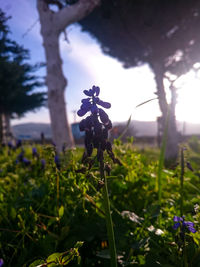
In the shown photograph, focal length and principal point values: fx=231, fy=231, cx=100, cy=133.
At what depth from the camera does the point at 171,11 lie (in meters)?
12.7

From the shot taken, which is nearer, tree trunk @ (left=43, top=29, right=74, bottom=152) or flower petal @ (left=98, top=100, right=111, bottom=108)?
flower petal @ (left=98, top=100, right=111, bottom=108)

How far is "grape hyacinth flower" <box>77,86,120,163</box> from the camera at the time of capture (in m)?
0.81

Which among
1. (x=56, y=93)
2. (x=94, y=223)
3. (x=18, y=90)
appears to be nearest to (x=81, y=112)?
(x=94, y=223)

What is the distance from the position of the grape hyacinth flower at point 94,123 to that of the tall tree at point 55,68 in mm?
6983

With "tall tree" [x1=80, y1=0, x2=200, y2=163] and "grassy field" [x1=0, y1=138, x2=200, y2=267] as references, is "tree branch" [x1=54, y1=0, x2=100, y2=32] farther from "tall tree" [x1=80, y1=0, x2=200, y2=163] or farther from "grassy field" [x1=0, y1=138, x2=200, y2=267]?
"grassy field" [x1=0, y1=138, x2=200, y2=267]

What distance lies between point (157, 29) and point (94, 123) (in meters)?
14.3

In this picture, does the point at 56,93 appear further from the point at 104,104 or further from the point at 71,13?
the point at 104,104

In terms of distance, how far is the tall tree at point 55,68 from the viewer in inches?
311

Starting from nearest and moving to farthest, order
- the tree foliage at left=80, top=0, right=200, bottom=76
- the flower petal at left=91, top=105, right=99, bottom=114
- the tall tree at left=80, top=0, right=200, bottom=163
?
the flower petal at left=91, top=105, right=99, bottom=114 → the tall tree at left=80, top=0, right=200, bottom=163 → the tree foliage at left=80, top=0, right=200, bottom=76

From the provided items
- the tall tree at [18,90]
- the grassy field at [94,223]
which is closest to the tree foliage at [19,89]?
the tall tree at [18,90]

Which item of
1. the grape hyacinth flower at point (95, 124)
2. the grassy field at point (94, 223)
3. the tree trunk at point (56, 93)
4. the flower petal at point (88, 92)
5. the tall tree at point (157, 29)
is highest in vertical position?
the tall tree at point (157, 29)

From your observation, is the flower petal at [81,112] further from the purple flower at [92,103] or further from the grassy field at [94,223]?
the grassy field at [94,223]

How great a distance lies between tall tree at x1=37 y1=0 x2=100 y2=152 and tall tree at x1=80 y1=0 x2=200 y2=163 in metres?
5.40

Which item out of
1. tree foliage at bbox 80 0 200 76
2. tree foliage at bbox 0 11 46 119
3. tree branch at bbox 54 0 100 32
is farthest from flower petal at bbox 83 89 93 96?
tree foliage at bbox 0 11 46 119
